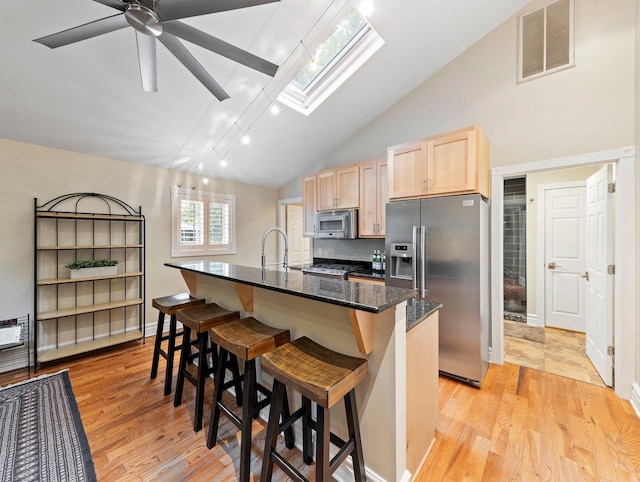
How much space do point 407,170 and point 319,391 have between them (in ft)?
8.12

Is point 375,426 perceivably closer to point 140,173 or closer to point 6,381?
point 6,381

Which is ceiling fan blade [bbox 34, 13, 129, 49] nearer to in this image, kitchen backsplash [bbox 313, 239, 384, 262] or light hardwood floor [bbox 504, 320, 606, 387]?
kitchen backsplash [bbox 313, 239, 384, 262]

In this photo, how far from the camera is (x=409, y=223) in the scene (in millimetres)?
2793

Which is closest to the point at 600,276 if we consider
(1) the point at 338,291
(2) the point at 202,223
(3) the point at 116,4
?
(1) the point at 338,291

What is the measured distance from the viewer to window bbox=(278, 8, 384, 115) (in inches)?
106

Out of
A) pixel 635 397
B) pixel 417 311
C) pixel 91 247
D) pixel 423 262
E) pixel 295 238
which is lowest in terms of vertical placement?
pixel 635 397

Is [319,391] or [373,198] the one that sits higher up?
[373,198]

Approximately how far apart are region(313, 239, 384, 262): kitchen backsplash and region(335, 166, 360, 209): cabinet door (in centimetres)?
66

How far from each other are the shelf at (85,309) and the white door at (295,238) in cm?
273

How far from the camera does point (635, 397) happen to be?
2090mm

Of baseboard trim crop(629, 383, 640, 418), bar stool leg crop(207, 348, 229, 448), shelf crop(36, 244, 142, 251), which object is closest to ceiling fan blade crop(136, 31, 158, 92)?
bar stool leg crop(207, 348, 229, 448)

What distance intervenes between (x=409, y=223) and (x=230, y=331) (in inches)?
80.2

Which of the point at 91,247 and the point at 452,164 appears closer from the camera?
the point at 452,164

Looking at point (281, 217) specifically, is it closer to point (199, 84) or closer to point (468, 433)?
point (199, 84)
